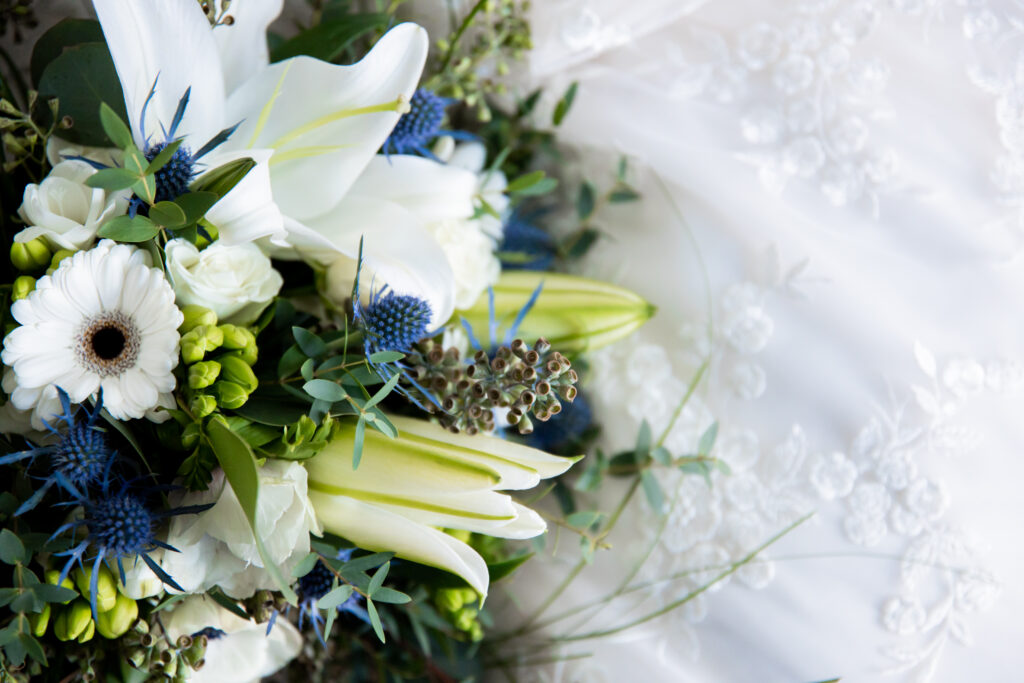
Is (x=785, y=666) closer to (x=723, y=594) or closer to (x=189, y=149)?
(x=723, y=594)

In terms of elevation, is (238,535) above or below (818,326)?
below

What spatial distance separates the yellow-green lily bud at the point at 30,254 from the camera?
440mm

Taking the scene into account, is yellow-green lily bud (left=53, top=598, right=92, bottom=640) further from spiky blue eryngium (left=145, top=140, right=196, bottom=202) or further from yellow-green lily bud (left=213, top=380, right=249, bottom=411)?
spiky blue eryngium (left=145, top=140, right=196, bottom=202)

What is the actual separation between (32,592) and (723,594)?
580 mm

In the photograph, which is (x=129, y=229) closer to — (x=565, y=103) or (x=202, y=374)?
(x=202, y=374)

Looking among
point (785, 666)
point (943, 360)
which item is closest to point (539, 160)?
point (943, 360)

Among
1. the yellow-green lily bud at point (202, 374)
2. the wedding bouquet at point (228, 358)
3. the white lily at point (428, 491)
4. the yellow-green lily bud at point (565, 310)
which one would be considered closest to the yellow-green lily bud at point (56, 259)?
the wedding bouquet at point (228, 358)

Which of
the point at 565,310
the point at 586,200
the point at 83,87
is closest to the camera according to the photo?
the point at 83,87

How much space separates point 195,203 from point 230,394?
0.40 feet

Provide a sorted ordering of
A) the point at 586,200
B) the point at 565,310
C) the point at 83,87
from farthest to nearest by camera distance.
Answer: the point at 586,200
the point at 565,310
the point at 83,87

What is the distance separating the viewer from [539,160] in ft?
2.73

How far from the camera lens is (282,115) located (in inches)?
21.0

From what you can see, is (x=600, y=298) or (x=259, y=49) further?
(x=600, y=298)

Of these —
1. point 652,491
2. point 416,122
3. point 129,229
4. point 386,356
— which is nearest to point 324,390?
point 386,356
